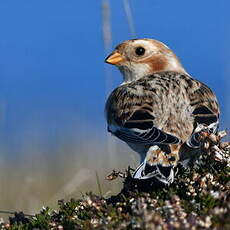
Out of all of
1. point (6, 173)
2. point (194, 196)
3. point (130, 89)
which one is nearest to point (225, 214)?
point (194, 196)

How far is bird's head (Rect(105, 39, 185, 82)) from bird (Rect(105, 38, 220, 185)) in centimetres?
18

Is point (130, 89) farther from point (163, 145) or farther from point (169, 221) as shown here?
point (169, 221)

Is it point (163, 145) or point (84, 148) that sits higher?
point (84, 148)

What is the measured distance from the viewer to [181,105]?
5.26 m

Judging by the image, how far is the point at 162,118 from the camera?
5105 millimetres

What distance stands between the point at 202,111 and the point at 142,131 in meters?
0.47

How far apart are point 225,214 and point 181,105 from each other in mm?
2342

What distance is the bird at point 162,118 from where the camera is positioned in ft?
15.5

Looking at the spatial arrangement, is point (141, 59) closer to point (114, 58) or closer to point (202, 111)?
point (114, 58)

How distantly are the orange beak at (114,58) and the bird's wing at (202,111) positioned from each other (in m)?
0.96

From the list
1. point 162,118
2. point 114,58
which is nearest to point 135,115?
point 162,118

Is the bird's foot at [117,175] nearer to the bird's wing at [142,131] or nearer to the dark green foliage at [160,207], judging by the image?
the dark green foliage at [160,207]

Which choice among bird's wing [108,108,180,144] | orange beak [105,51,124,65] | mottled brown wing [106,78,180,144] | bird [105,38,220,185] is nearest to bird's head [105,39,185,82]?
orange beak [105,51,124,65]

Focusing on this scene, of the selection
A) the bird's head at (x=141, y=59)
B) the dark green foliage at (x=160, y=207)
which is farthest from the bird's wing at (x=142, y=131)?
the bird's head at (x=141, y=59)
